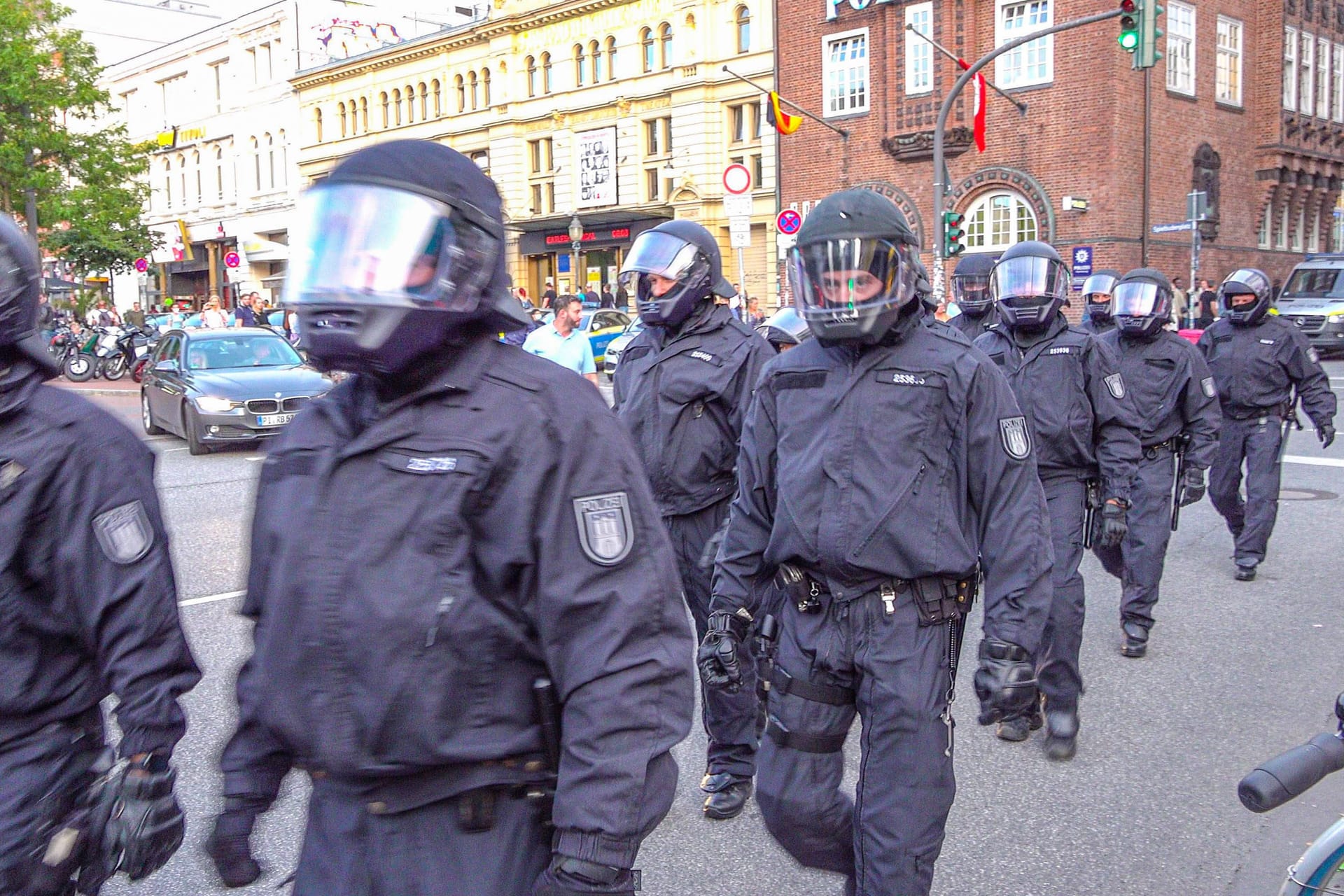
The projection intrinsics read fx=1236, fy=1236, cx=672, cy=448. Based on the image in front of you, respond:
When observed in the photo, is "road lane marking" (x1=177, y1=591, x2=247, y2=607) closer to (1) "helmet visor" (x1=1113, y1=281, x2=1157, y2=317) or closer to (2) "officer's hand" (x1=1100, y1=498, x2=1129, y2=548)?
(2) "officer's hand" (x1=1100, y1=498, x2=1129, y2=548)

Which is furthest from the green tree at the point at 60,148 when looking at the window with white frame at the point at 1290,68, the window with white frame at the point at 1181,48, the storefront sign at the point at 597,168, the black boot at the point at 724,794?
the window with white frame at the point at 1290,68

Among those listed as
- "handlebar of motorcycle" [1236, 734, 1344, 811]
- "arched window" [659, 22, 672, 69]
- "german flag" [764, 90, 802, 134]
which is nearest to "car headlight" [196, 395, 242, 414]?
"handlebar of motorcycle" [1236, 734, 1344, 811]

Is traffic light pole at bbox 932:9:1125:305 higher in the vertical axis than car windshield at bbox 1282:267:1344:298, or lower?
higher

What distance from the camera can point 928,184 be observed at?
32.3 meters

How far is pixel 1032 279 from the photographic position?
17.2 ft

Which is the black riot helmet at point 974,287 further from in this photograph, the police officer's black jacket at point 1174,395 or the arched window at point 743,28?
the arched window at point 743,28

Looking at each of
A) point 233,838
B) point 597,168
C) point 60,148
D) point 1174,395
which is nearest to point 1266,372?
point 1174,395

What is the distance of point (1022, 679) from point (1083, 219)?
94.0ft

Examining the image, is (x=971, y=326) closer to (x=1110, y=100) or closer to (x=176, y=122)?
(x=1110, y=100)

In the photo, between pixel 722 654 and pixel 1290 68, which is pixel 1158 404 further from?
pixel 1290 68

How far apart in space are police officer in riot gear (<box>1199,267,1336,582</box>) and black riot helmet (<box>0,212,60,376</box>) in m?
7.27

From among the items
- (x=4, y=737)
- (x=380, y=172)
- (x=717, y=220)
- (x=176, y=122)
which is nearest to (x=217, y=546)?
(x=4, y=737)

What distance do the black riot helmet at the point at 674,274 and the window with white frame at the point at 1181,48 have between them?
30.0 m

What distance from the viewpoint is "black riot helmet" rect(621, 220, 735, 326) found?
15.2ft
